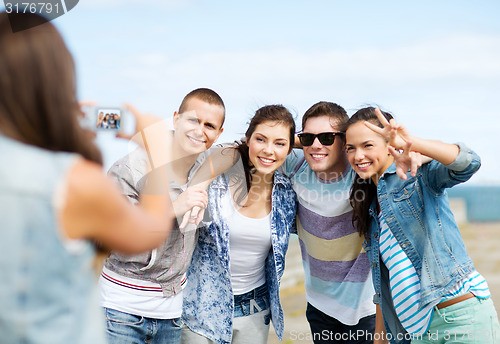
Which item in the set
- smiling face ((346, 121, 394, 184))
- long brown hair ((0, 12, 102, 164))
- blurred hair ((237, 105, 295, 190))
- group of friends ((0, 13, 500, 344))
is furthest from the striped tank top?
long brown hair ((0, 12, 102, 164))

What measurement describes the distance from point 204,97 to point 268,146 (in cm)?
59

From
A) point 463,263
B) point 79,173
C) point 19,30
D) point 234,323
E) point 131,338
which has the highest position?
point 19,30

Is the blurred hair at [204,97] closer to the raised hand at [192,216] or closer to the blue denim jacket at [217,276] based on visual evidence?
the blue denim jacket at [217,276]

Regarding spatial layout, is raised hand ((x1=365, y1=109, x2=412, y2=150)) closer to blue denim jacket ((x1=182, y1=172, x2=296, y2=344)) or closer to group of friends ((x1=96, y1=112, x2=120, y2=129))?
blue denim jacket ((x1=182, y1=172, x2=296, y2=344))

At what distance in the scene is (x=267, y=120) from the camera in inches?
142

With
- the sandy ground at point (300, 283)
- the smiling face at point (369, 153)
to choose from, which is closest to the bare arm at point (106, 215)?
the smiling face at point (369, 153)

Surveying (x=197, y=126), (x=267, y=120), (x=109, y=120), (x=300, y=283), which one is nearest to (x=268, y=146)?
(x=267, y=120)

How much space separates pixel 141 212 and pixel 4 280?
1.30 ft

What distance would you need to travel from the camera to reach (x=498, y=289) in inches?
442

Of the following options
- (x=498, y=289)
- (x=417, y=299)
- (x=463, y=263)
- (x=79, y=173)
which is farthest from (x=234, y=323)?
(x=498, y=289)

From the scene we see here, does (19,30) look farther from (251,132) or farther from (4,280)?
(251,132)

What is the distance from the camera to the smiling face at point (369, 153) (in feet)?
10.8

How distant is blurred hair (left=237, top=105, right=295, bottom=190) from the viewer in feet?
11.9

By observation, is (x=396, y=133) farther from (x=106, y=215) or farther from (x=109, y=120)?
(x=106, y=215)
